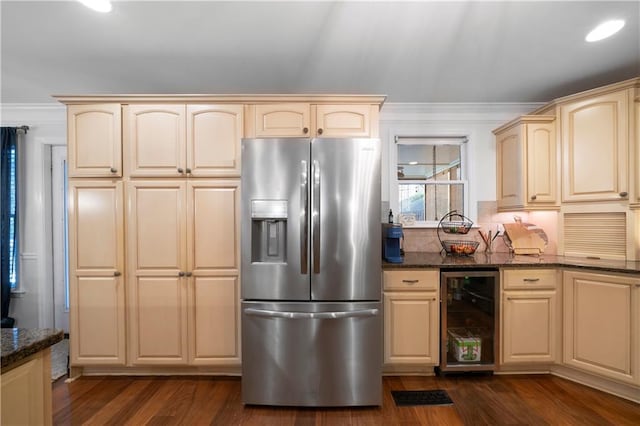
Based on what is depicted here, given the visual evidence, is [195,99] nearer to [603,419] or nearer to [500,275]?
[500,275]

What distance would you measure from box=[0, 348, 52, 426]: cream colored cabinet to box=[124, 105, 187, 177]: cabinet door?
1.60 m

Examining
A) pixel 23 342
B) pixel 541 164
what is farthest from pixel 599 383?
pixel 23 342

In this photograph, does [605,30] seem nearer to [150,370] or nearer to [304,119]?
[304,119]

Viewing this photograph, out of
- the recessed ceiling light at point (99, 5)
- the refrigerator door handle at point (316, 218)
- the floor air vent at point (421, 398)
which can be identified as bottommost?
the floor air vent at point (421, 398)

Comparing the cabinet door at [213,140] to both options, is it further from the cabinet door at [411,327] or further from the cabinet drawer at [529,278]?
the cabinet drawer at [529,278]

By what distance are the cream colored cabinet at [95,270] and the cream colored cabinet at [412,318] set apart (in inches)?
83.2

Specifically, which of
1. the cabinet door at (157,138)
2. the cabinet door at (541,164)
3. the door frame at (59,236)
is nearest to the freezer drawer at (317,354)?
the cabinet door at (157,138)

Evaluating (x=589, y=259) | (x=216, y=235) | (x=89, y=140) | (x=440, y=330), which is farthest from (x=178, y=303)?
(x=589, y=259)

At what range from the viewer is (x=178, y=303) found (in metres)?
2.31

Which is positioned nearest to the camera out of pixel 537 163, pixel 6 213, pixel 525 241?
pixel 537 163

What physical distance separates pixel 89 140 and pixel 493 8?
2.94 metres

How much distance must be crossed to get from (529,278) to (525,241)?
0.60 m

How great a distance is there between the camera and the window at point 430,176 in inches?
123

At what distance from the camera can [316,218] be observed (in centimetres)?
195
